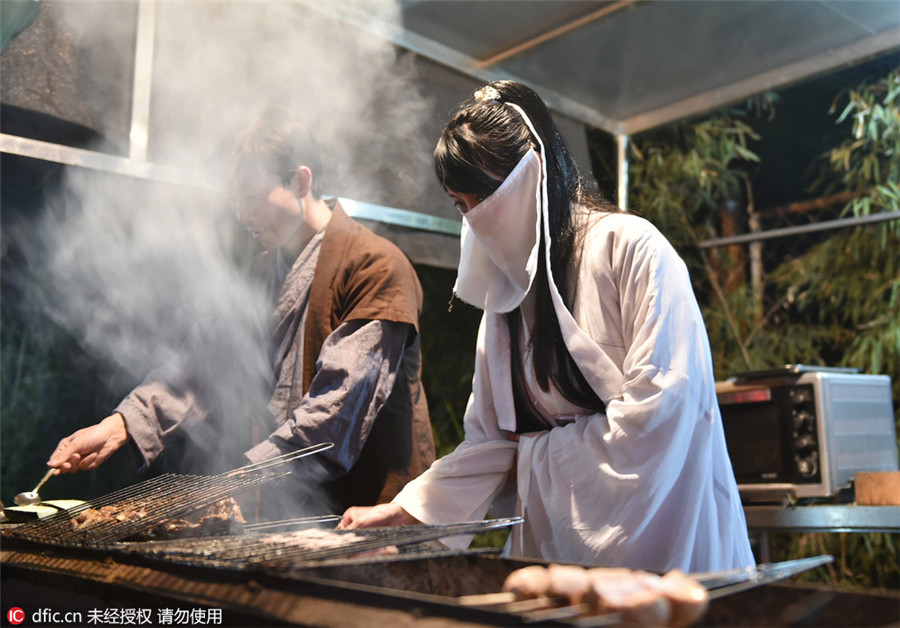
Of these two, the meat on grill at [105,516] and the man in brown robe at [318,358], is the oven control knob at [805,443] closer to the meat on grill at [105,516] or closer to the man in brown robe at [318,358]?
the man in brown robe at [318,358]

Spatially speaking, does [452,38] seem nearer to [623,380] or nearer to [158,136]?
[158,136]

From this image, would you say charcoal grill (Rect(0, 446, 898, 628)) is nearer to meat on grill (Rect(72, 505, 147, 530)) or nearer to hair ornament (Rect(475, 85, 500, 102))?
meat on grill (Rect(72, 505, 147, 530))

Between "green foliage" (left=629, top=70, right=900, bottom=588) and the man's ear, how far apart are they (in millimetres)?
2722

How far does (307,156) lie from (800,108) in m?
3.68

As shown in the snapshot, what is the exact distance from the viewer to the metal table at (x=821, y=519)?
Result: 3051 millimetres

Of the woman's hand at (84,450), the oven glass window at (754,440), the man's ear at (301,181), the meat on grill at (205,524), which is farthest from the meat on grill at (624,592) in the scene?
the oven glass window at (754,440)

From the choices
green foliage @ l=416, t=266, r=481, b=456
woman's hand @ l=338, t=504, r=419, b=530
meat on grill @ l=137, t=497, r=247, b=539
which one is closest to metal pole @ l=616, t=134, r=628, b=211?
green foliage @ l=416, t=266, r=481, b=456

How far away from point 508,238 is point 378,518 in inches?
31.8

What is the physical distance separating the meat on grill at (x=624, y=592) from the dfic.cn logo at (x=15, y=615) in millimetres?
1328

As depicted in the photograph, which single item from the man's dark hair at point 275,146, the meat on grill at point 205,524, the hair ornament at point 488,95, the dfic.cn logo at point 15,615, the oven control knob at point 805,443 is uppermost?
the man's dark hair at point 275,146

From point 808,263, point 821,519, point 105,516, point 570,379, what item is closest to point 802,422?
point 821,519

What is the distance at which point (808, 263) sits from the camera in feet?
17.2

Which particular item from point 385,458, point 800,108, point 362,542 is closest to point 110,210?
point 385,458

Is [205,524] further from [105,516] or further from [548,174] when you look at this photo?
[548,174]
